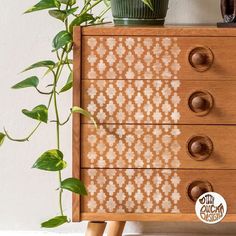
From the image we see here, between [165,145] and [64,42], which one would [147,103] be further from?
[64,42]

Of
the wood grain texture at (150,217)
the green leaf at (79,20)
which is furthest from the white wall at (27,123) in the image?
the wood grain texture at (150,217)

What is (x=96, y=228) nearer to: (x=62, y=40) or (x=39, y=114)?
(x=39, y=114)

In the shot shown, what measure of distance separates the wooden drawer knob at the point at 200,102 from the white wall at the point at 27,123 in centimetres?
48

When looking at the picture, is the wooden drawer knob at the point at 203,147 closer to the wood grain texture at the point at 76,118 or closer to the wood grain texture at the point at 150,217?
the wood grain texture at the point at 150,217

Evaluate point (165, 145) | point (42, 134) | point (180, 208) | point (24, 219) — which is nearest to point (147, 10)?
point (165, 145)

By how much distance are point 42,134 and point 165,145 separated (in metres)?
0.58

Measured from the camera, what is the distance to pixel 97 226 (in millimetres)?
1625

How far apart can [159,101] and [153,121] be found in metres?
0.05

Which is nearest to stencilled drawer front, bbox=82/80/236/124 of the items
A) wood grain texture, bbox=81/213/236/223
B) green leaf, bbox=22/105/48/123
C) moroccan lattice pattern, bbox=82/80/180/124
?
moroccan lattice pattern, bbox=82/80/180/124

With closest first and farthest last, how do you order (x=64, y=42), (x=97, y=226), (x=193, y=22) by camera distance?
1. (x=64, y=42)
2. (x=97, y=226)
3. (x=193, y=22)

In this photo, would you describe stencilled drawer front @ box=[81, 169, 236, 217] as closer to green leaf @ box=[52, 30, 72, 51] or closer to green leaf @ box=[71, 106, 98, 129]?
green leaf @ box=[71, 106, 98, 129]

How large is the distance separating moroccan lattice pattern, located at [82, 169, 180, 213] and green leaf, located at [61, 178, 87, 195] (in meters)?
0.04

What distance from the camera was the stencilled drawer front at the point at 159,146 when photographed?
5.00ft

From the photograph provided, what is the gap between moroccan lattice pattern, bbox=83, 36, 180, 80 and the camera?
150 centimetres
